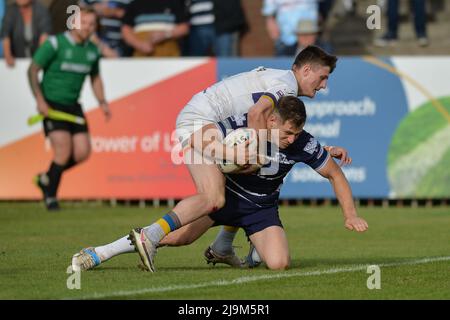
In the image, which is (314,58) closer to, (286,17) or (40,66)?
(40,66)

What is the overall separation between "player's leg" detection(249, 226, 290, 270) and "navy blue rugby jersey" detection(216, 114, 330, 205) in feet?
0.91

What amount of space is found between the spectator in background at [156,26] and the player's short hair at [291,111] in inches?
422

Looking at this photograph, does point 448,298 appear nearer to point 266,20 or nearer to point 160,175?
point 160,175

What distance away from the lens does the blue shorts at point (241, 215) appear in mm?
10102

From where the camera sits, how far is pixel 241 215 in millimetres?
10117

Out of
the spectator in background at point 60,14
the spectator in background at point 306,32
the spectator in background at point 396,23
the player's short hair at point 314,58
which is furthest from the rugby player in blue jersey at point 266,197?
the spectator in background at point 60,14

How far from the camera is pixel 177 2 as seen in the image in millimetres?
20234

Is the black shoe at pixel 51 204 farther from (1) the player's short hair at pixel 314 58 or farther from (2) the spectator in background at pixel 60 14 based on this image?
(1) the player's short hair at pixel 314 58

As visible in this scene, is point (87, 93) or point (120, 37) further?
point (120, 37)

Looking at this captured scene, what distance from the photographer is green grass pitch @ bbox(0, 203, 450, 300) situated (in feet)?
28.2
